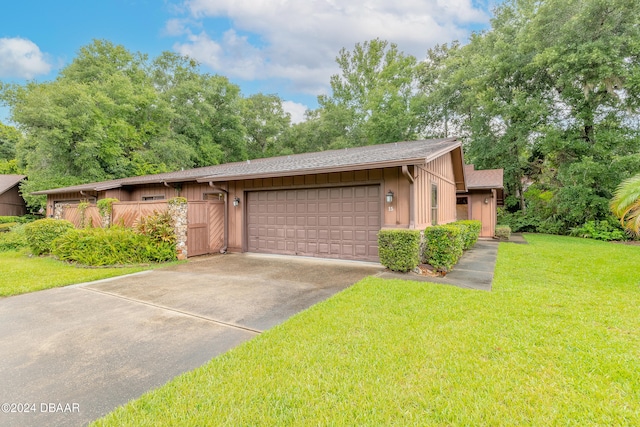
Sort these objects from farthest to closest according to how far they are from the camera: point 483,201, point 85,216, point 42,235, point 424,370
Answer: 1. point 483,201
2. point 85,216
3. point 42,235
4. point 424,370

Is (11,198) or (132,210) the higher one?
(11,198)

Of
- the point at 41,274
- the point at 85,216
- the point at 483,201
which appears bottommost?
the point at 41,274

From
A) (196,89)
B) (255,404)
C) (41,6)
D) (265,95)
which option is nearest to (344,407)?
(255,404)

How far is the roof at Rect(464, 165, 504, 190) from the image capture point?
46.8 feet

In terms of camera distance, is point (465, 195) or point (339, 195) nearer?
point (339, 195)

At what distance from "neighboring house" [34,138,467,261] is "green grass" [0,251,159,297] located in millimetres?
2524

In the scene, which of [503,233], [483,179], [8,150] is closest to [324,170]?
[503,233]

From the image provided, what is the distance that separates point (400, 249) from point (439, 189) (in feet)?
14.4

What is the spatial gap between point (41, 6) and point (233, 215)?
534 inches

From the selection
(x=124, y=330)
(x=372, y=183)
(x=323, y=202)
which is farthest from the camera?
(x=323, y=202)

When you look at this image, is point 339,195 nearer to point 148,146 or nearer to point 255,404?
point 255,404

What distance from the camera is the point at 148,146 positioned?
71.8 ft

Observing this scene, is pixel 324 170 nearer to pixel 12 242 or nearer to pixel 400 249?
pixel 400 249

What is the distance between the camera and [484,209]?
15.1m
